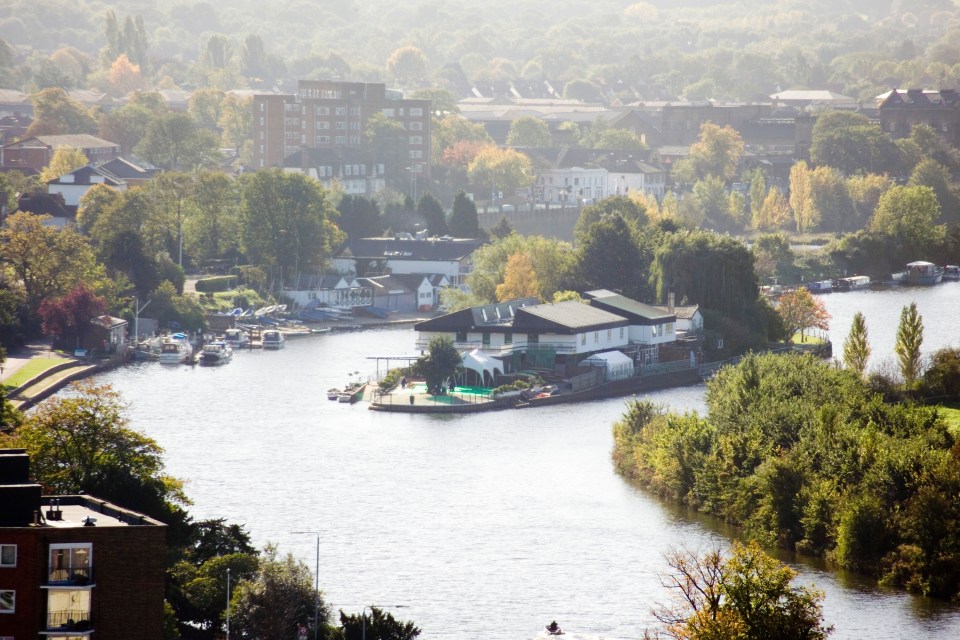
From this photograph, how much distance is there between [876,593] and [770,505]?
291 centimetres

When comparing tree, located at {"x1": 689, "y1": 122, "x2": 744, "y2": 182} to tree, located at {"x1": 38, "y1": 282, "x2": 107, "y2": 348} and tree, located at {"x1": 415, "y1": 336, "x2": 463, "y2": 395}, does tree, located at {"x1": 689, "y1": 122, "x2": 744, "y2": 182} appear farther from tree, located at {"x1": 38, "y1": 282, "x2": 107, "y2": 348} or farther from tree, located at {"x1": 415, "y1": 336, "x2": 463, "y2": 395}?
tree, located at {"x1": 415, "y1": 336, "x2": 463, "y2": 395}

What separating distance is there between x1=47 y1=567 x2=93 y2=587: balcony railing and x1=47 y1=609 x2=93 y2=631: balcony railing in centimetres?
21

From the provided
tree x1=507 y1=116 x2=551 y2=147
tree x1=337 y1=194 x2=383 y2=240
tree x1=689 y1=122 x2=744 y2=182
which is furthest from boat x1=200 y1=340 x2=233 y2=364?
tree x1=507 y1=116 x2=551 y2=147

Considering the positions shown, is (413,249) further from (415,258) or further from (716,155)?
(716,155)

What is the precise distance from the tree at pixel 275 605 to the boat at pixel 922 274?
40.3 meters

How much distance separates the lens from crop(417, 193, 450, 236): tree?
5831 centimetres

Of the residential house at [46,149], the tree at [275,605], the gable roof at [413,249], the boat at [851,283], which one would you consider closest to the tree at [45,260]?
the gable roof at [413,249]

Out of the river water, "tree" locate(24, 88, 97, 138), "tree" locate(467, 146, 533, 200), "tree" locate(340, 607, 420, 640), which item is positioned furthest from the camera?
"tree" locate(24, 88, 97, 138)

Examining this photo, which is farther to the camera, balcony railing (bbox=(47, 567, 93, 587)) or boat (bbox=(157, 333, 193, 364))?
boat (bbox=(157, 333, 193, 364))

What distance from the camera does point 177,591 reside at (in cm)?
1884

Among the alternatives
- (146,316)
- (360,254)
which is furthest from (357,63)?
(146,316)

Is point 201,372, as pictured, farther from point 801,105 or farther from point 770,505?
point 801,105

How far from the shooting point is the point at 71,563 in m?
13.8

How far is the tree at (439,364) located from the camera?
3612 cm
